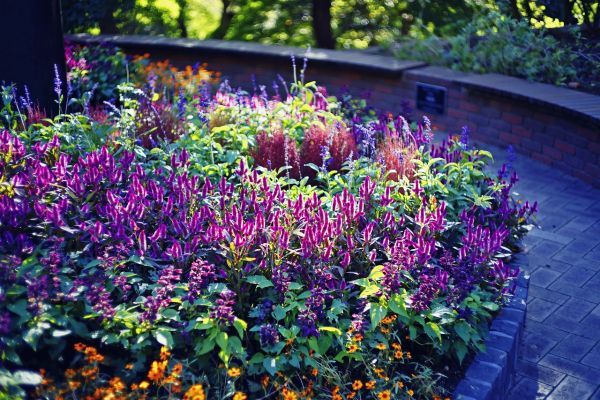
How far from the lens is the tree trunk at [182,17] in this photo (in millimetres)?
11344

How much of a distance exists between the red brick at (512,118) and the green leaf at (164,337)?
450 cm

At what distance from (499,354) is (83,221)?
194 centimetres

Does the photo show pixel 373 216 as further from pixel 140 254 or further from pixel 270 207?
pixel 140 254

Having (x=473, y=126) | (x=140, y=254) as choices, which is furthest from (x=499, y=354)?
(x=473, y=126)

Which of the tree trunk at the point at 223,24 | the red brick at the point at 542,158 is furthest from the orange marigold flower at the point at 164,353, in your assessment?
the tree trunk at the point at 223,24

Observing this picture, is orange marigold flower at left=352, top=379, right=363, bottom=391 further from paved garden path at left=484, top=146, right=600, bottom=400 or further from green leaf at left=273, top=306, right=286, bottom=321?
paved garden path at left=484, top=146, right=600, bottom=400

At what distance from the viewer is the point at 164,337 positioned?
290 cm

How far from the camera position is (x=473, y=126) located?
7.02 metres

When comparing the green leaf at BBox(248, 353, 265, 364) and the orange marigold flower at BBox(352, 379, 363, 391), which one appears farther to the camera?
the green leaf at BBox(248, 353, 265, 364)

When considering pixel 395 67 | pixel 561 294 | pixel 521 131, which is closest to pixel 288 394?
pixel 561 294

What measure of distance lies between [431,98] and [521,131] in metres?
1.00

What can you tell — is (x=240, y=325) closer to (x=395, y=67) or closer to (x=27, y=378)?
(x=27, y=378)

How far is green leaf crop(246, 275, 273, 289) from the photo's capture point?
10.5ft

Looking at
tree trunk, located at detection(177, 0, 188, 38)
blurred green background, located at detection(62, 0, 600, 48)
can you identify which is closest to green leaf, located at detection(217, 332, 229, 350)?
blurred green background, located at detection(62, 0, 600, 48)
